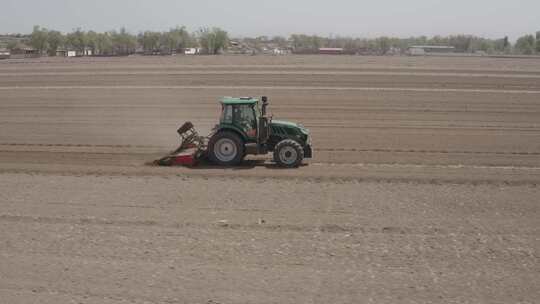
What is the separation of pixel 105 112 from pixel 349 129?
10.3 meters

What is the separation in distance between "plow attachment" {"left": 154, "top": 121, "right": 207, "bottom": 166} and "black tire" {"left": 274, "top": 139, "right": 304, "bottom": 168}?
187cm

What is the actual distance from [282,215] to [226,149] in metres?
4.58

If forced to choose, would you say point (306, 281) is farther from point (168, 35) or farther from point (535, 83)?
point (168, 35)

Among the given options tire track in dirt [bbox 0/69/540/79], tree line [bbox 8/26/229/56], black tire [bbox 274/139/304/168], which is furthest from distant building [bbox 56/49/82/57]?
black tire [bbox 274/139/304/168]

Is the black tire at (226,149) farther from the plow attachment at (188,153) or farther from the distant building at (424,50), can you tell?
the distant building at (424,50)

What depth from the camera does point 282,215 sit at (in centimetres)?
1041

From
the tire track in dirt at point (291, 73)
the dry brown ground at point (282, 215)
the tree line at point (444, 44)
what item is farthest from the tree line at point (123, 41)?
the dry brown ground at point (282, 215)

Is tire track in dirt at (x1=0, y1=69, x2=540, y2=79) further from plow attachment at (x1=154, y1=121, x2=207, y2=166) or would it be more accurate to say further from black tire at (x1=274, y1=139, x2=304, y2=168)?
black tire at (x1=274, y1=139, x2=304, y2=168)

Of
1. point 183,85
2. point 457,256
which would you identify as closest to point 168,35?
point 183,85

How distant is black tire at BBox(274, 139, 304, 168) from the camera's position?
14352 mm

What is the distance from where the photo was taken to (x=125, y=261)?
322 inches

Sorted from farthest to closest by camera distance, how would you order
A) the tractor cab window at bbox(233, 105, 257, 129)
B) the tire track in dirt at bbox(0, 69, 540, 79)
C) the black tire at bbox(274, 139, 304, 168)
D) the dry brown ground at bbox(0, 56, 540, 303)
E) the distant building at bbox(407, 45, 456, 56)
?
the distant building at bbox(407, 45, 456, 56) → the tire track in dirt at bbox(0, 69, 540, 79) → the tractor cab window at bbox(233, 105, 257, 129) → the black tire at bbox(274, 139, 304, 168) → the dry brown ground at bbox(0, 56, 540, 303)

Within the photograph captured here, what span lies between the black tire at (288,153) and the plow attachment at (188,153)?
1.87 meters

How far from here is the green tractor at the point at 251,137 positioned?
14.4 meters
